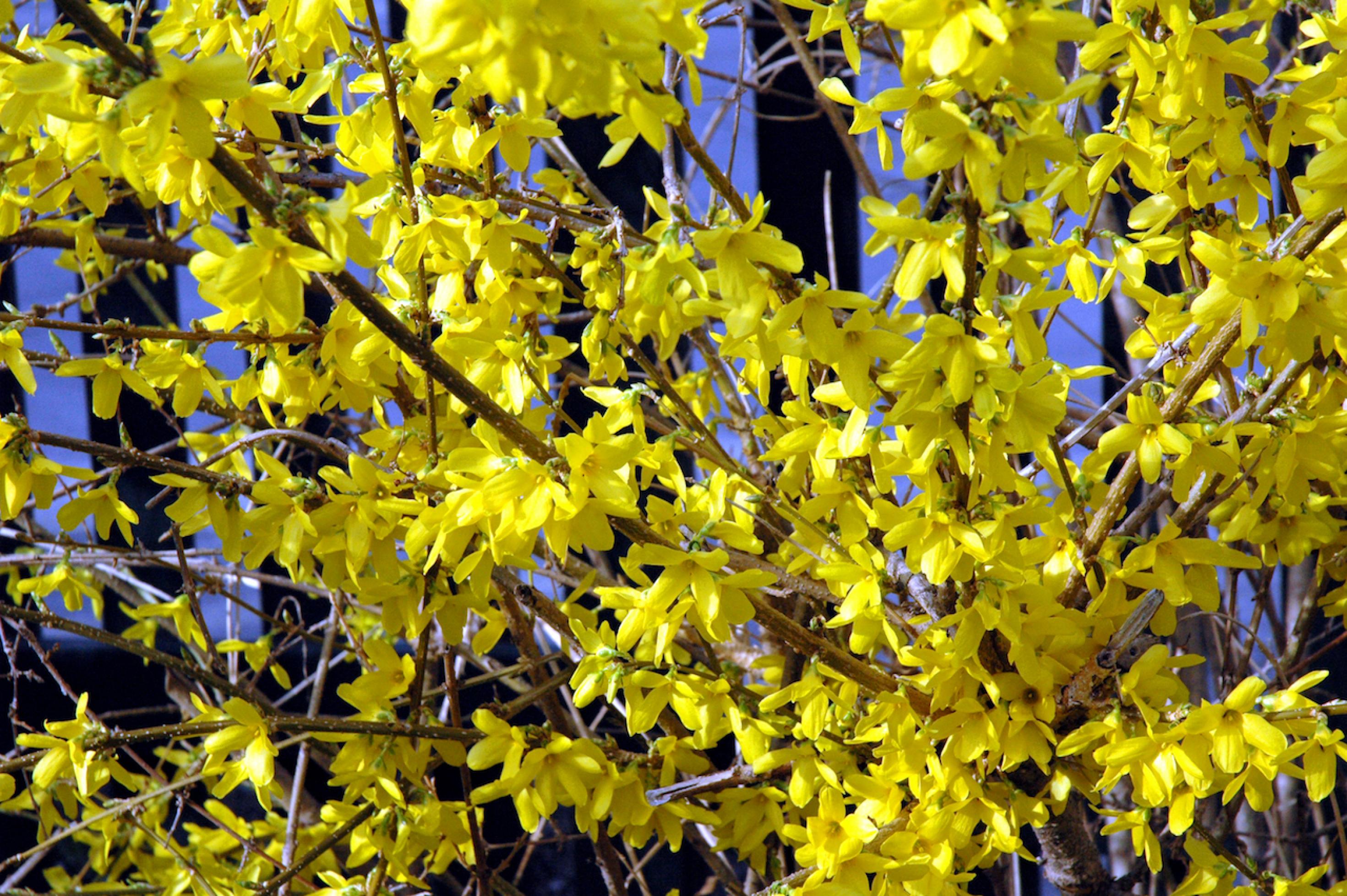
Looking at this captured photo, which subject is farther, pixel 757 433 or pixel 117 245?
pixel 117 245

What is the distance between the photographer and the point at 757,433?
115 cm

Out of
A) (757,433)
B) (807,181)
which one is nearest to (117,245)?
(757,433)

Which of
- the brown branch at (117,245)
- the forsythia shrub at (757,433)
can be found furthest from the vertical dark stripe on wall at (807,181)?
the brown branch at (117,245)

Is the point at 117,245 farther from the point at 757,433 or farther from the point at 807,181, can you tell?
the point at 807,181

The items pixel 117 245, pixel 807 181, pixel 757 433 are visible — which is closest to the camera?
pixel 757 433

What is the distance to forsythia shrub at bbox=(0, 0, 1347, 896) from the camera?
692 mm

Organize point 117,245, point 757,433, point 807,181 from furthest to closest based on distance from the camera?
point 807,181 → point 117,245 → point 757,433

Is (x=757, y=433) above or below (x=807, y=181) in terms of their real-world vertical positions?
below


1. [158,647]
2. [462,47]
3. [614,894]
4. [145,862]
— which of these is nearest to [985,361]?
[462,47]

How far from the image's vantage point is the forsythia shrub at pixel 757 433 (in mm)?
692

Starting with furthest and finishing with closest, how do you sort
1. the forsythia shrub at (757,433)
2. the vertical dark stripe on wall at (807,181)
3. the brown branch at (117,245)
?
the vertical dark stripe on wall at (807,181)
the brown branch at (117,245)
the forsythia shrub at (757,433)

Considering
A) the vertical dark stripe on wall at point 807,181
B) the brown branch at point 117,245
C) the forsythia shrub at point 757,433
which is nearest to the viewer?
the forsythia shrub at point 757,433

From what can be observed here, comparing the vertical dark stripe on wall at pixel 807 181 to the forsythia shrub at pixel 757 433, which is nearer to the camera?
the forsythia shrub at pixel 757 433

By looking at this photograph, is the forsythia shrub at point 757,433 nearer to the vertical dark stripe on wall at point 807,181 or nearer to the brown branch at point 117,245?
the brown branch at point 117,245
